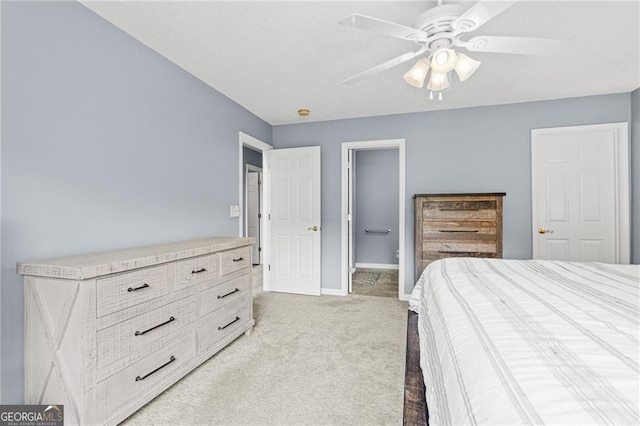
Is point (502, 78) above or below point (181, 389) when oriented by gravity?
above

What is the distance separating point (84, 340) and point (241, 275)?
4.16 ft

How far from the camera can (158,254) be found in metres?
1.74

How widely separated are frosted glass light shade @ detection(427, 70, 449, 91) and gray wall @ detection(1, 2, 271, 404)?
6.79 feet

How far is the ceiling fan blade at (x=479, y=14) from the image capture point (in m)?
Result: 1.27

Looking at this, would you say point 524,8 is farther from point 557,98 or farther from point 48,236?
point 48,236

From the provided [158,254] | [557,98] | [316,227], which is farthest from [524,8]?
[316,227]

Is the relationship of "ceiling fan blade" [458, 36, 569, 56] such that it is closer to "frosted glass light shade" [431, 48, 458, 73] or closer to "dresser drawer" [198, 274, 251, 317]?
"frosted glass light shade" [431, 48, 458, 73]

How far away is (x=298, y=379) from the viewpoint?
198cm

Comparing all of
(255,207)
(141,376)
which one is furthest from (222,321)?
(255,207)

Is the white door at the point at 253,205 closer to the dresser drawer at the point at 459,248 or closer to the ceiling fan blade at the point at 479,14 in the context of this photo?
the dresser drawer at the point at 459,248

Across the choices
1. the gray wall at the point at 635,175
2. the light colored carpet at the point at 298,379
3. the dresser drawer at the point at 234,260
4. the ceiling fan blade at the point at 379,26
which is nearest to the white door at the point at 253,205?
the light colored carpet at the point at 298,379

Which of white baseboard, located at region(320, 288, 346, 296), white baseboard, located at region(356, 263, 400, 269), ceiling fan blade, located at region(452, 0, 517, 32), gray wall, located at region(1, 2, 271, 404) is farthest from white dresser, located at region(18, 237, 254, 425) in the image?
white baseboard, located at region(356, 263, 400, 269)

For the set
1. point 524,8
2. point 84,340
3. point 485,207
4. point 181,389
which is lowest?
point 181,389

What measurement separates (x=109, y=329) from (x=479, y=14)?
92.4 inches
